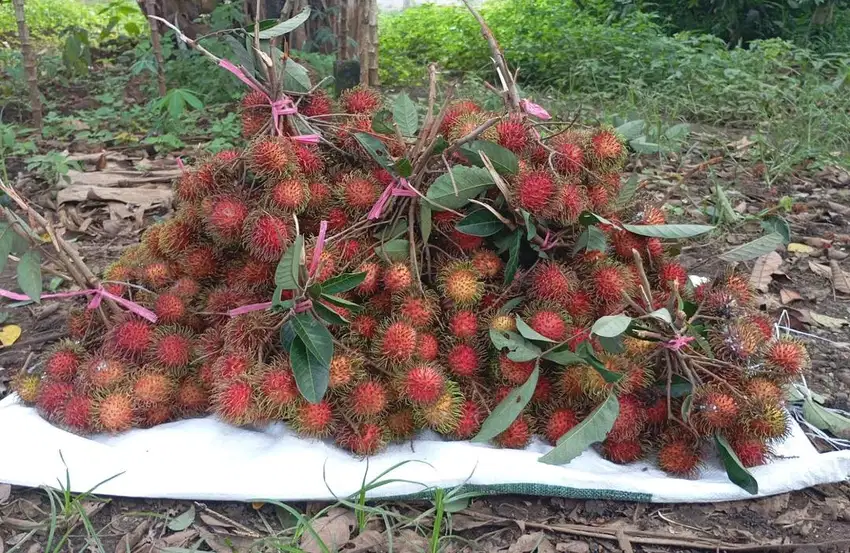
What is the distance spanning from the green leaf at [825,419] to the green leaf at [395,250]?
0.89 metres

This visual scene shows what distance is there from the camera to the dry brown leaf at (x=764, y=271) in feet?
6.68

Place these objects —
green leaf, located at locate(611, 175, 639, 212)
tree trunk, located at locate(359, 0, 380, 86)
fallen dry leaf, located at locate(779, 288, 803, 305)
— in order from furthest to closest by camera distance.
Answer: tree trunk, located at locate(359, 0, 380, 86) < fallen dry leaf, located at locate(779, 288, 803, 305) < green leaf, located at locate(611, 175, 639, 212)

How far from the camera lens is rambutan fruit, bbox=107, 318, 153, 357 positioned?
1333 millimetres

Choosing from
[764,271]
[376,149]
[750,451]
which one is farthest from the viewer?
[764,271]

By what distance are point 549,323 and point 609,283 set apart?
6.2 inches

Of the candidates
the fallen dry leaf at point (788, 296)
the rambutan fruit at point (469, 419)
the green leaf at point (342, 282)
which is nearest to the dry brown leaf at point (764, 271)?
the fallen dry leaf at point (788, 296)

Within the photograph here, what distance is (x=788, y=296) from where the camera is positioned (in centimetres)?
199

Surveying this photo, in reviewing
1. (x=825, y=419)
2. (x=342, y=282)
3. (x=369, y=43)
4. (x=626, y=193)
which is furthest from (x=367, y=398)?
(x=369, y=43)

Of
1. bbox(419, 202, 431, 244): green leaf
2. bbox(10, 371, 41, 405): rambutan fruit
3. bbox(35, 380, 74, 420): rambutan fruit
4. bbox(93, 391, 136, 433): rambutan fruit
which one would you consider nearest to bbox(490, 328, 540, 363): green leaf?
bbox(419, 202, 431, 244): green leaf

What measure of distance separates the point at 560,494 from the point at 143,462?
749 mm

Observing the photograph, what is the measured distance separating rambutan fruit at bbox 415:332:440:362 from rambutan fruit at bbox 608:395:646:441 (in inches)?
13.4

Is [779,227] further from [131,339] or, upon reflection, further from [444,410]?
[131,339]

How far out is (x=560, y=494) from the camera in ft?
4.13

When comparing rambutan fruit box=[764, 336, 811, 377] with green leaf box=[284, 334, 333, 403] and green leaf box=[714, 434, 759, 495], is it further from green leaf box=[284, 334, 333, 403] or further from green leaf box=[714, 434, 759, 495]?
green leaf box=[284, 334, 333, 403]
